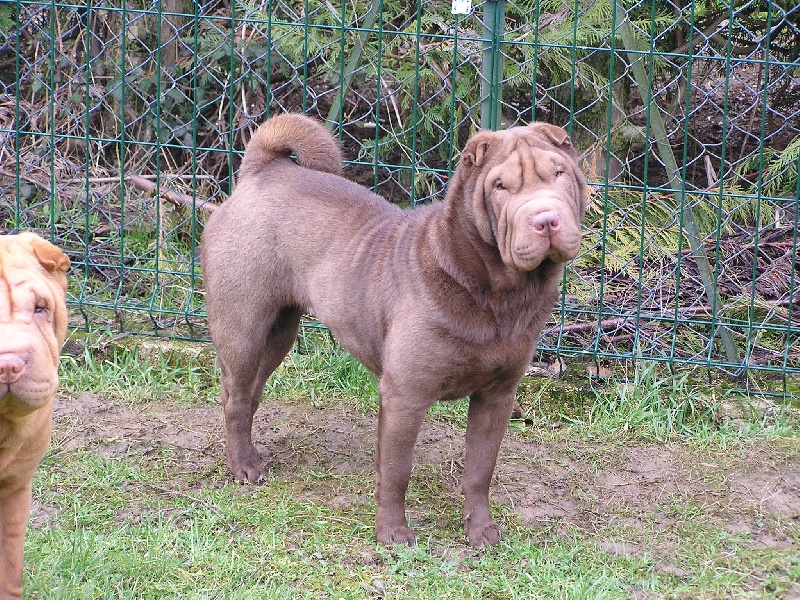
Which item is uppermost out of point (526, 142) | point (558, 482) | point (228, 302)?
point (526, 142)

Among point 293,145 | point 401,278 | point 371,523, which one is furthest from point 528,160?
point 371,523

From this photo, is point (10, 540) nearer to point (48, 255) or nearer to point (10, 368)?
point (10, 368)

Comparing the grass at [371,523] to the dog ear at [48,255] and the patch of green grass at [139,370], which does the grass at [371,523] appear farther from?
the dog ear at [48,255]

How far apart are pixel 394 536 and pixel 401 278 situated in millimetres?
955

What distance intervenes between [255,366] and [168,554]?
93 centimetres

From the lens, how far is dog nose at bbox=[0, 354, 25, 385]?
2572mm

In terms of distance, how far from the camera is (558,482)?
4.41m

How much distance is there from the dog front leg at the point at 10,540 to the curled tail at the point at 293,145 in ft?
5.90

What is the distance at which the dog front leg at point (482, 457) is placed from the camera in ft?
12.5

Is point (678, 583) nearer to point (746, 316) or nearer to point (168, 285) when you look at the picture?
point (746, 316)

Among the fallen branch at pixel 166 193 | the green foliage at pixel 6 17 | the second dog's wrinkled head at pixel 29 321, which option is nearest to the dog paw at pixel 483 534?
the second dog's wrinkled head at pixel 29 321

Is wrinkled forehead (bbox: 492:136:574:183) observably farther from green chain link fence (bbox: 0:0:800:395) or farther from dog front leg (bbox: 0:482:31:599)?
dog front leg (bbox: 0:482:31:599)

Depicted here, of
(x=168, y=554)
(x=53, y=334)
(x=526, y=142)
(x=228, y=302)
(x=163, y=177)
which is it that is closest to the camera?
(x=53, y=334)

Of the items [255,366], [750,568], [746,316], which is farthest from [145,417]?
[746,316]
